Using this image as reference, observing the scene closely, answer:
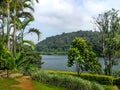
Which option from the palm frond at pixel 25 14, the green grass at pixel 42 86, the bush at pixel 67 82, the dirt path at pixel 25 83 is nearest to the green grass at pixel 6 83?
the dirt path at pixel 25 83

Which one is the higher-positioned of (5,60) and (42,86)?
(5,60)

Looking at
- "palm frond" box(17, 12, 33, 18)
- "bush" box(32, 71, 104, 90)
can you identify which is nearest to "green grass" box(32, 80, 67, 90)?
"bush" box(32, 71, 104, 90)

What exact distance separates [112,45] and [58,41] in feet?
440

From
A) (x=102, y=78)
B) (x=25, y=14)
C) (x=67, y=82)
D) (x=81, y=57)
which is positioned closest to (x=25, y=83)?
(x=67, y=82)

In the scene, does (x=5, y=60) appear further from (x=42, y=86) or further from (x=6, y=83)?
(x=42, y=86)

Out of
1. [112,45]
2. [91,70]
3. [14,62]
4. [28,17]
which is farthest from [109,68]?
[14,62]

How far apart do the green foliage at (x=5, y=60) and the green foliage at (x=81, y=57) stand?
8910 mm

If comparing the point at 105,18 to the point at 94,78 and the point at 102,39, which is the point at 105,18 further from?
the point at 94,78

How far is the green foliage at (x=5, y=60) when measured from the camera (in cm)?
2346

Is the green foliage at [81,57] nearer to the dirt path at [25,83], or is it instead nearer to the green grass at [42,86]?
the dirt path at [25,83]

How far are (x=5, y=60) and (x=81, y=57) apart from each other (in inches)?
401

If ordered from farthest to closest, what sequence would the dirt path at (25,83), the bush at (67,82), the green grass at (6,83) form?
the bush at (67,82) < the dirt path at (25,83) < the green grass at (6,83)

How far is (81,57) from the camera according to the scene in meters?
31.5

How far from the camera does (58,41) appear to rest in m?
176
